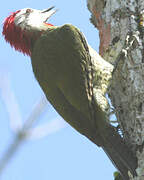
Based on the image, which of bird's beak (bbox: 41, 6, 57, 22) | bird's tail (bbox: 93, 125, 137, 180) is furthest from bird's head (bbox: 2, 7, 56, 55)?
bird's tail (bbox: 93, 125, 137, 180)

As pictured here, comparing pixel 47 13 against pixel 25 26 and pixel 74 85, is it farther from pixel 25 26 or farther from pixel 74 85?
pixel 74 85

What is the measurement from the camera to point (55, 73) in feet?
11.9

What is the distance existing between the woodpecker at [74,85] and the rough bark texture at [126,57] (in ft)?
0.50

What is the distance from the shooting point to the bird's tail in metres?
2.91

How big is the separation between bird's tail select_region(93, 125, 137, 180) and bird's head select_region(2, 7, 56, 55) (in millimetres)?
1697

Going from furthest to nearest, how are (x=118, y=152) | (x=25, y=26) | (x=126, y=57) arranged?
(x=25, y=26) < (x=126, y=57) < (x=118, y=152)

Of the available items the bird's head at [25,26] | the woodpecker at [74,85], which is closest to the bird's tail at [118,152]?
the woodpecker at [74,85]

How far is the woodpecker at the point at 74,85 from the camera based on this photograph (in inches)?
123

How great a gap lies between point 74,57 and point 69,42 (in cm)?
19

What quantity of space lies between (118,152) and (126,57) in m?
0.98

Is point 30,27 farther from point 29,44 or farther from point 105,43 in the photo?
point 105,43

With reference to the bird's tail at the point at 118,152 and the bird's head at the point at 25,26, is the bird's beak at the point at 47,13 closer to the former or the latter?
the bird's head at the point at 25,26

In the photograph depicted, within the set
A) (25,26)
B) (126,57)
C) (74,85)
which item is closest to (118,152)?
(74,85)

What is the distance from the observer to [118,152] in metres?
3.04
